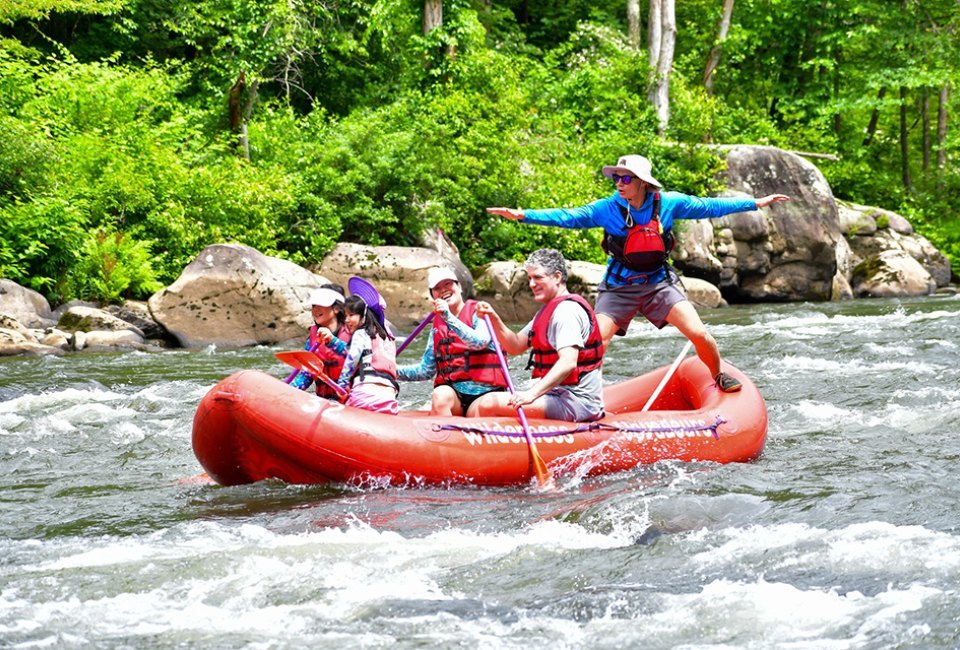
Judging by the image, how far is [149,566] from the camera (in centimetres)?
436

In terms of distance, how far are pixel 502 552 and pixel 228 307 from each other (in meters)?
8.42

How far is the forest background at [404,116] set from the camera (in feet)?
46.1

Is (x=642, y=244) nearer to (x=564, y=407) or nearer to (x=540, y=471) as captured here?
(x=564, y=407)

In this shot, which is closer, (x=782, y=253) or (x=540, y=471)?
(x=540, y=471)

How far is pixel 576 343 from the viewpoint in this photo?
5.72 meters

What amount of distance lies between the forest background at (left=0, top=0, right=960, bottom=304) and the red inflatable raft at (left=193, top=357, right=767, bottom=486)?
8.00 metres

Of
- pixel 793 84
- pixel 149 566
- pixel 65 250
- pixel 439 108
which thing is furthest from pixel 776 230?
pixel 149 566

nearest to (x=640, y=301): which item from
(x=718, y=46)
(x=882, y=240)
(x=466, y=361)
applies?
(x=466, y=361)

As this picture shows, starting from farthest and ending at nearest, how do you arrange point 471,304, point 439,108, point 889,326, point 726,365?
point 439,108
point 889,326
point 726,365
point 471,304

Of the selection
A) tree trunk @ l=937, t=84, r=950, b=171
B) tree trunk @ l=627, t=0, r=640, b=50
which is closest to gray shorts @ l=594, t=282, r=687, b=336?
tree trunk @ l=627, t=0, r=640, b=50

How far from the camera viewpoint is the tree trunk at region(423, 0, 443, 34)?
61.1 ft

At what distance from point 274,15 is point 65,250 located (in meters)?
5.96

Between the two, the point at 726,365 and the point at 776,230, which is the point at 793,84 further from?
the point at 726,365

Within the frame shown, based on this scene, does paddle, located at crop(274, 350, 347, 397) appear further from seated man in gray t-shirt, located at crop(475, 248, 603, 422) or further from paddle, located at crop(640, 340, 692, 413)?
paddle, located at crop(640, 340, 692, 413)
